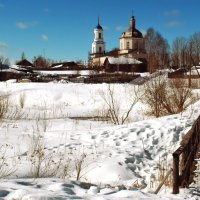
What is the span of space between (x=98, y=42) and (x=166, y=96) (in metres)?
92.1

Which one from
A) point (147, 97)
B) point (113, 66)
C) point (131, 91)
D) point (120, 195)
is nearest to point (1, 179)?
point (120, 195)

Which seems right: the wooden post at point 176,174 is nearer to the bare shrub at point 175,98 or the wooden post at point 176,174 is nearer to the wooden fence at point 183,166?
the wooden fence at point 183,166

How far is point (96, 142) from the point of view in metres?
9.20

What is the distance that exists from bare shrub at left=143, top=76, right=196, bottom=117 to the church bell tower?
8984 centimetres

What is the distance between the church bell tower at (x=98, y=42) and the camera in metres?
106

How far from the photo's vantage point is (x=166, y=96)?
15.5m

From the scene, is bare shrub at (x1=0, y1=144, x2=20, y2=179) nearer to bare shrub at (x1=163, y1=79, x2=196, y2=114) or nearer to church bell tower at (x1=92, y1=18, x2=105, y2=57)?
bare shrub at (x1=163, y1=79, x2=196, y2=114)

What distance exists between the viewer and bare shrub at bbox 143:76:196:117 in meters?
15.2

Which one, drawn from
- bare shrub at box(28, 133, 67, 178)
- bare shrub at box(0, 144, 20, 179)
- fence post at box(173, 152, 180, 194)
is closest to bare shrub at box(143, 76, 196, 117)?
bare shrub at box(28, 133, 67, 178)

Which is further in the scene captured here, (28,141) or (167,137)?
(167,137)

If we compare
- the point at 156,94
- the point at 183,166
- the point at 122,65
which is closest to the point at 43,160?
the point at 183,166

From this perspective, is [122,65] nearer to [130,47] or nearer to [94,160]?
[130,47]

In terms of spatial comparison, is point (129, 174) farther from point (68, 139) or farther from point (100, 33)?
point (100, 33)

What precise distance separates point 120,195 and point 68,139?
14.0 feet
